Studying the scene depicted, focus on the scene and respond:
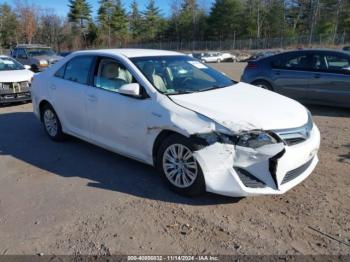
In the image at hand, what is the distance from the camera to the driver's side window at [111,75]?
5.03m

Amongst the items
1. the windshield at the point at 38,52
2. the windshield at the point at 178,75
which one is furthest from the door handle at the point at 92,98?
the windshield at the point at 38,52

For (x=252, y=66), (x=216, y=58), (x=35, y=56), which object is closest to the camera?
(x=252, y=66)

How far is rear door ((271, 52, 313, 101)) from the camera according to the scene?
893 centimetres

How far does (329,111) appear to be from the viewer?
8.81 meters

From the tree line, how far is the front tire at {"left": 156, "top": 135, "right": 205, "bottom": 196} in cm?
7069

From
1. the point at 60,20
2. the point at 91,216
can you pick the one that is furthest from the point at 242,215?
the point at 60,20

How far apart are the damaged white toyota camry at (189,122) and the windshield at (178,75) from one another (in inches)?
0.6

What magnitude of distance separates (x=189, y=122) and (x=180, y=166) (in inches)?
20.8

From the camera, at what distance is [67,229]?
3.72m

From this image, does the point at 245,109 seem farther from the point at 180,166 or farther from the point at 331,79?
the point at 331,79

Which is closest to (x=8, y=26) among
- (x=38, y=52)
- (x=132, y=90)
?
(x=38, y=52)

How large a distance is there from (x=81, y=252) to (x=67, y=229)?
46 centimetres

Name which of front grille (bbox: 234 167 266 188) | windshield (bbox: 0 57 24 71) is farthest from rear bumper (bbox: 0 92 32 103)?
front grille (bbox: 234 167 266 188)

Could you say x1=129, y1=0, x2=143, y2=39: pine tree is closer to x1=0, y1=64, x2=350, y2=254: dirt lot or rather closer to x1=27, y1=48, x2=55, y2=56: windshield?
x1=27, y1=48, x2=55, y2=56: windshield
